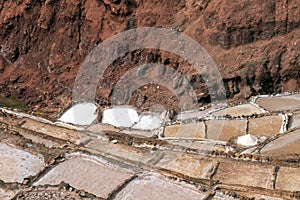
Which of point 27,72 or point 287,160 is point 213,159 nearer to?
point 287,160

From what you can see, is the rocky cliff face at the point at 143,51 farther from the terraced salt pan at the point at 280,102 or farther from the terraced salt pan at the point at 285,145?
the terraced salt pan at the point at 285,145

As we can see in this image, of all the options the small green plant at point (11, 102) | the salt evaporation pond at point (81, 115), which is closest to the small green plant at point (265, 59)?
the salt evaporation pond at point (81, 115)

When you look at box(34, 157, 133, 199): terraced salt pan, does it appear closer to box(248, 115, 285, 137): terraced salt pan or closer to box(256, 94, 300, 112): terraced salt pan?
box(248, 115, 285, 137): terraced salt pan

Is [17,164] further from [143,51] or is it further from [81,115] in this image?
[143,51]

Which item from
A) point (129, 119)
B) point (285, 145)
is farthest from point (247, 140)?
point (129, 119)

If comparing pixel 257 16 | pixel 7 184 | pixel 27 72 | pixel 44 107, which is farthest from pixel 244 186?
pixel 27 72

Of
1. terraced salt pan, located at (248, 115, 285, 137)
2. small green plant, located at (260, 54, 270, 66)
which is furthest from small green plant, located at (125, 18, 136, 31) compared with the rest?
terraced salt pan, located at (248, 115, 285, 137)

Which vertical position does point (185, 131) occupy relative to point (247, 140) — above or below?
above
